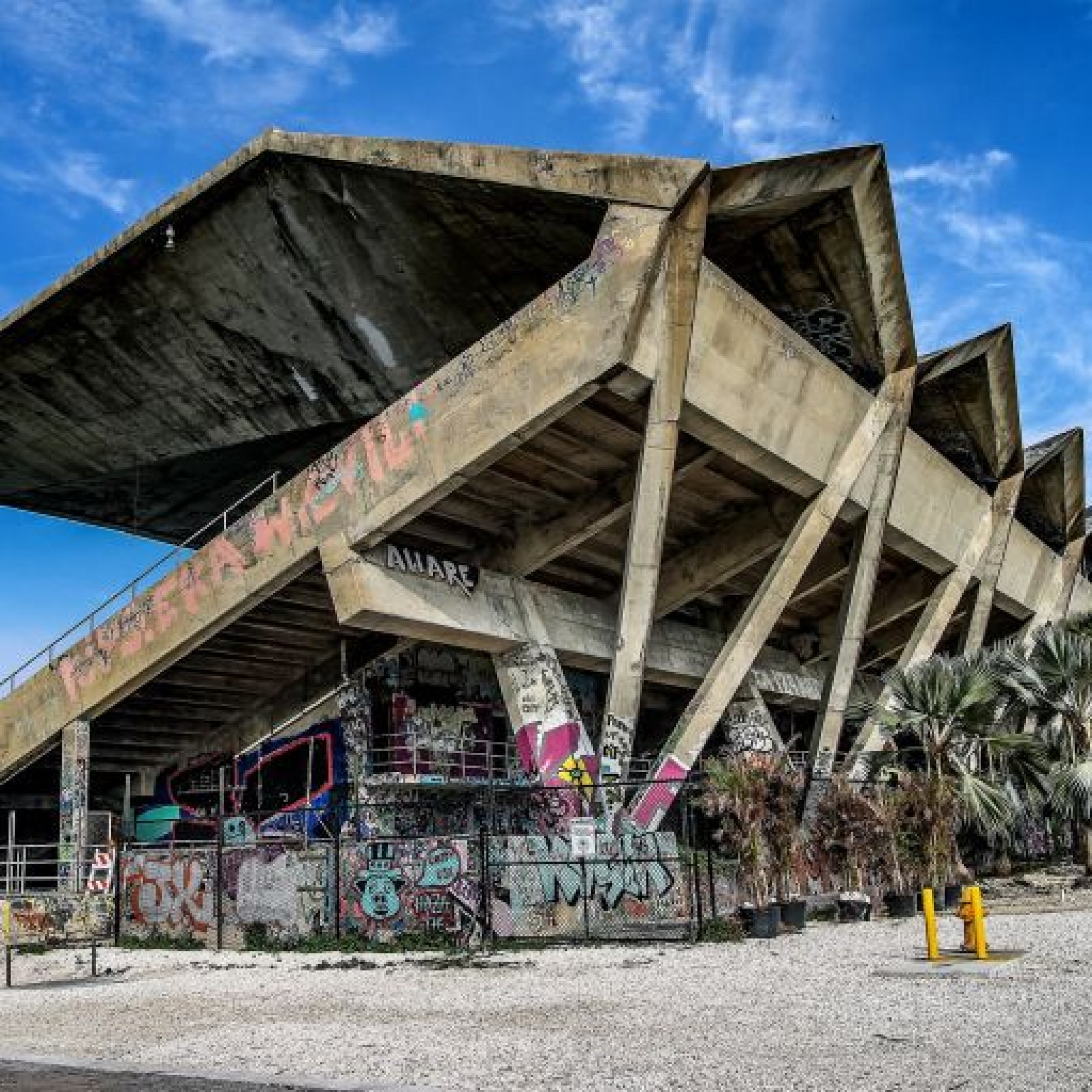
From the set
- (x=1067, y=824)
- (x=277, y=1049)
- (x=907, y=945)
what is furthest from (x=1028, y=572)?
(x=277, y=1049)

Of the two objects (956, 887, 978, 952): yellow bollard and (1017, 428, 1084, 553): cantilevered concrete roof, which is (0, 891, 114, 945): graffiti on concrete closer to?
(956, 887, 978, 952): yellow bollard

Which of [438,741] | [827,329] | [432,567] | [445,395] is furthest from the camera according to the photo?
[438,741]

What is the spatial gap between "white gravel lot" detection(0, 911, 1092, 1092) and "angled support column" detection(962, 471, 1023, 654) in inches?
835

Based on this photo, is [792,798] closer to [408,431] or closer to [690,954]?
[690,954]

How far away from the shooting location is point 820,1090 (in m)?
7.43

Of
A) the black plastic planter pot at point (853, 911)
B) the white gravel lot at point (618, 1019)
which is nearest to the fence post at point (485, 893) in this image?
the white gravel lot at point (618, 1019)

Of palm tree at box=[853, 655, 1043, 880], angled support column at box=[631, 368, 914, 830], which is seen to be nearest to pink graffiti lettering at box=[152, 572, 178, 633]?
angled support column at box=[631, 368, 914, 830]

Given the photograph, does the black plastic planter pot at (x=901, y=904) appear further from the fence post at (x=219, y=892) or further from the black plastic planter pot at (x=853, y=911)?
the fence post at (x=219, y=892)

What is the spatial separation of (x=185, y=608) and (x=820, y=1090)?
1863cm

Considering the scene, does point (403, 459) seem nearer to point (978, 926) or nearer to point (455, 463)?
point (455, 463)

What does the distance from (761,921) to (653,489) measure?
7884mm

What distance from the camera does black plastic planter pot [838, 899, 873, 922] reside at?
20672 mm

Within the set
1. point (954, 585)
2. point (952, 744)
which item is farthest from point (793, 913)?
point (954, 585)

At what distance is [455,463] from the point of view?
68.5ft
